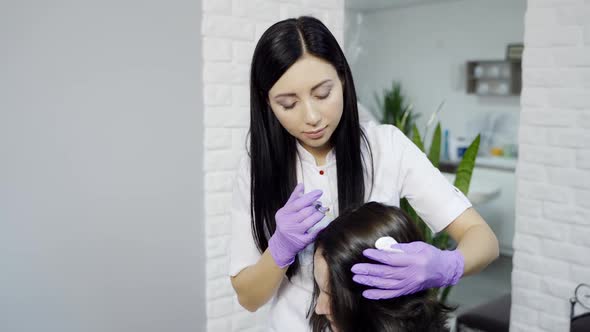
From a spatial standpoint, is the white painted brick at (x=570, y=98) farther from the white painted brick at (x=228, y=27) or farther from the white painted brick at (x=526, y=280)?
the white painted brick at (x=228, y=27)

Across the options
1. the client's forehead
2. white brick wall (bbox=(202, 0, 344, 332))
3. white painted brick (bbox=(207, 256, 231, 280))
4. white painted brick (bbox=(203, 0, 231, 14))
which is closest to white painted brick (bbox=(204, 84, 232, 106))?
white brick wall (bbox=(202, 0, 344, 332))

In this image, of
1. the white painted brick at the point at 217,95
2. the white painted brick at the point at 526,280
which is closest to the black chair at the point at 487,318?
the white painted brick at the point at 526,280

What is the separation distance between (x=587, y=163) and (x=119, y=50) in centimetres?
181

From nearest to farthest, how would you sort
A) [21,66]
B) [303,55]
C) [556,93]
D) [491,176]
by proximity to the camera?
1. [303,55]
2. [21,66]
3. [556,93]
4. [491,176]

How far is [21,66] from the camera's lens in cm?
171

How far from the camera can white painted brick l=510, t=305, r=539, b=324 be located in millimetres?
2225

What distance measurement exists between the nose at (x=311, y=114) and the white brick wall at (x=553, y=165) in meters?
1.26

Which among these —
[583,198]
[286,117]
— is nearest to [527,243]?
[583,198]

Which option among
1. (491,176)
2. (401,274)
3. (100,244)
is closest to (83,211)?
(100,244)

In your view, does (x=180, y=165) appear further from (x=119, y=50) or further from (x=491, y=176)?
(x=491, y=176)

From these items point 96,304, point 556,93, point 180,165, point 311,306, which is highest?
point 556,93

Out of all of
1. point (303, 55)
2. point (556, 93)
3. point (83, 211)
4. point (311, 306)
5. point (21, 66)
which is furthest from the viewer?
point (556, 93)

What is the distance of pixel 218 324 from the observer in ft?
7.56

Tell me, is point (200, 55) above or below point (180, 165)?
above
